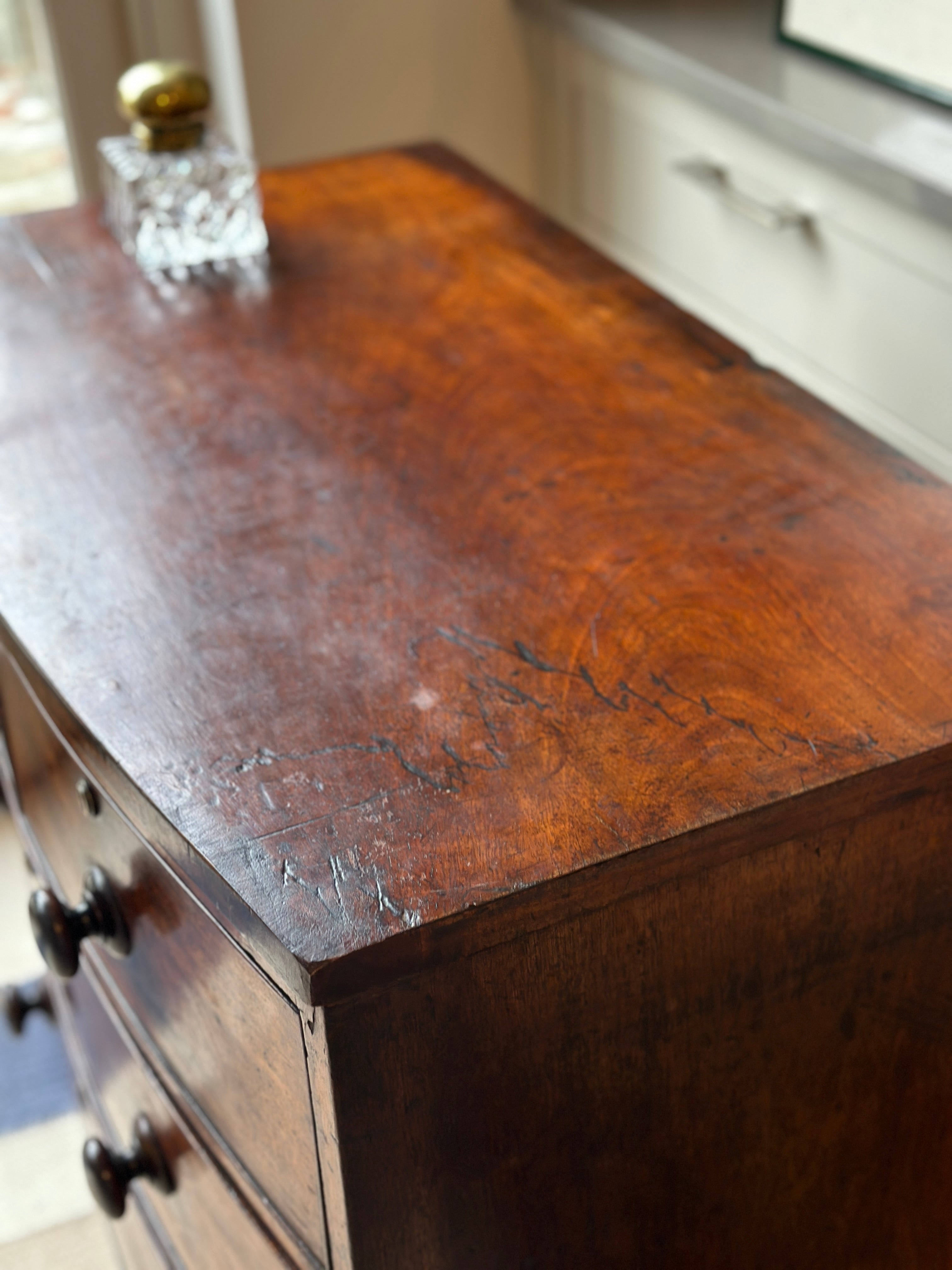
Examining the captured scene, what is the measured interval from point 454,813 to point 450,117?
60.9 inches

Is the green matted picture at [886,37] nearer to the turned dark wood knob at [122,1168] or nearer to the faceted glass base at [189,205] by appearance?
the faceted glass base at [189,205]

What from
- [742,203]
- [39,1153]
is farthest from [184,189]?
[39,1153]

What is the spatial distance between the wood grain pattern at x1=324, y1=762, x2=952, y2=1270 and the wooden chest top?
0.05 m

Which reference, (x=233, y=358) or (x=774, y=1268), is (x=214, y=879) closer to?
(x=774, y=1268)

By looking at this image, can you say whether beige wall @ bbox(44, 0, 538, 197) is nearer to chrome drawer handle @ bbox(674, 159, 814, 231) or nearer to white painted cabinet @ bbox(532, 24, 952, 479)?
→ white painted cabinet @ bbox(532, 24, 952, 479)

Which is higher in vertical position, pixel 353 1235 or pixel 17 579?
pixel 17 579

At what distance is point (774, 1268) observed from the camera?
0.73 metres

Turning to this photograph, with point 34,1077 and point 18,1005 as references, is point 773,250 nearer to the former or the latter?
point 18,1005

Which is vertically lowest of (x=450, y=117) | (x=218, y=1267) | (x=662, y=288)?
(x=218, y=1267)

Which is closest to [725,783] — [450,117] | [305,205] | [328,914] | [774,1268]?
[328,914]

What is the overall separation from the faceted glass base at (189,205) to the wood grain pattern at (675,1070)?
32.2 inches

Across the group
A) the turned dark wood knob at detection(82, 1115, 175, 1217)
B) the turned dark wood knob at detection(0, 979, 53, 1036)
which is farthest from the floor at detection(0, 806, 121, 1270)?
the turned dark wood knob at detection(82, 1115, 175, 1217)

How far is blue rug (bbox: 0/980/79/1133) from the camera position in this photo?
1.43 meters

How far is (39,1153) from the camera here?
139cm
